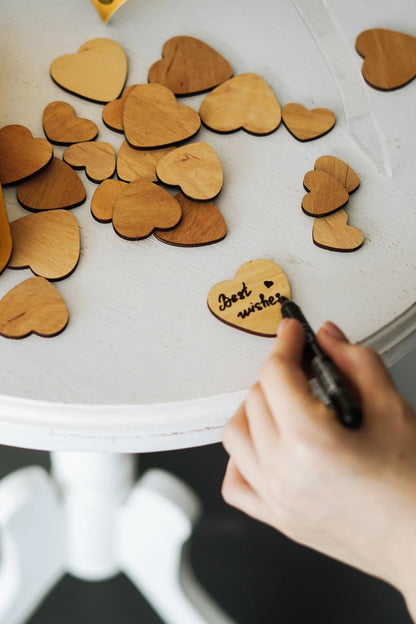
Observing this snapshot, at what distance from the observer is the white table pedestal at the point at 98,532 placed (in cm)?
89

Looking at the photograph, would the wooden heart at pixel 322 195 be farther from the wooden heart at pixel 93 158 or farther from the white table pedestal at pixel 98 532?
the white table pedestal at pixel 98 532

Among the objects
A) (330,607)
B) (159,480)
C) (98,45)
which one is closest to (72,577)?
(159,480)

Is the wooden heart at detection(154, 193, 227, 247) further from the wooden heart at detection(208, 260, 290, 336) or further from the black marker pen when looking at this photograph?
the black marker pen

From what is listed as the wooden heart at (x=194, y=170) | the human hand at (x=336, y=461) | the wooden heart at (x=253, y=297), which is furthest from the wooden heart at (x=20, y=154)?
the human hand at (x=336, y=461)

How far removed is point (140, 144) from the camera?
67 centimetres

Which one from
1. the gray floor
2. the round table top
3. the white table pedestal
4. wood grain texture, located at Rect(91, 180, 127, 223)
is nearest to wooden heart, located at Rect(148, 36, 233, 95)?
the round table top

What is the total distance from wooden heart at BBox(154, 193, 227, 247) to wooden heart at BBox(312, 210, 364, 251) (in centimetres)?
9

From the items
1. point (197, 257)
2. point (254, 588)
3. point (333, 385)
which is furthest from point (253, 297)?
point (254, 588)

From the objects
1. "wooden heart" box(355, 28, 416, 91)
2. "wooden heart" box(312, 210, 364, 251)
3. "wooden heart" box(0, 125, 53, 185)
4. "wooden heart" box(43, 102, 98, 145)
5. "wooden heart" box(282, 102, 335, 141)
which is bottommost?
"wooden heart" box(0, 125, 53, 185)

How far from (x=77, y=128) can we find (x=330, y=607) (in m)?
0.82

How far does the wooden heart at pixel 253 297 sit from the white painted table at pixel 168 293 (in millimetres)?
10

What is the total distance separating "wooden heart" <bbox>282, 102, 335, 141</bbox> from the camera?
0.71 metres

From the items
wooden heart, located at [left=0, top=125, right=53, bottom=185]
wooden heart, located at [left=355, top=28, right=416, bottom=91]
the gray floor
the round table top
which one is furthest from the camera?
the gray floor

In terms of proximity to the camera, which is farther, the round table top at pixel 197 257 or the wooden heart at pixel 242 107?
the wooden heart at pixel 242 107
